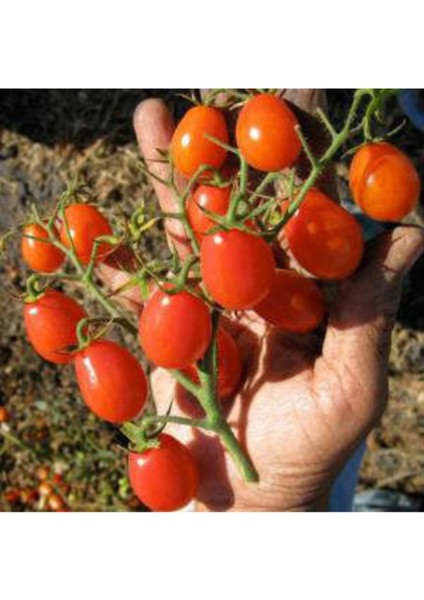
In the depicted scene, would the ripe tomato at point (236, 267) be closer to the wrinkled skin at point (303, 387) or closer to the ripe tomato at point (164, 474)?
the wrinkled skin at point (303, 387)

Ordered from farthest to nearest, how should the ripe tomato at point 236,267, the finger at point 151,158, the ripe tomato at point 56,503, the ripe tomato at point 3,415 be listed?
the ripe tomato at point 3,415 → the ripe tomato at point 56,503 → the finger at point 151,158 → the ripe tomato at point 236,267

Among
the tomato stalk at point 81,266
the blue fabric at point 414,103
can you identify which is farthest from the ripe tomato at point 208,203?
the blue fabric at point 414,103

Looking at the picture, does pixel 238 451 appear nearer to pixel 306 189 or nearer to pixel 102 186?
pixel 306 189

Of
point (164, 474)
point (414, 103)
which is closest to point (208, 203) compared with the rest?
point (164, 474)

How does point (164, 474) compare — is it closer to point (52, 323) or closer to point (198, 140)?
point (52, 323)

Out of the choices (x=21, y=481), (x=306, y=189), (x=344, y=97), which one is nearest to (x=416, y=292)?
(x=344, y=97)

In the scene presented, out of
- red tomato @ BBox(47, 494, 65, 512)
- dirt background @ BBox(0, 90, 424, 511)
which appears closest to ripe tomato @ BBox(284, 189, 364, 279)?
dirt background @ BBox(0, 90, 424, 511)

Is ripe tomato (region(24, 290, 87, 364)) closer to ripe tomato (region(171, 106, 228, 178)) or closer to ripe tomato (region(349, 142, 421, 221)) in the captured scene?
ripe tomato (region(171, 106, 228, 178))
